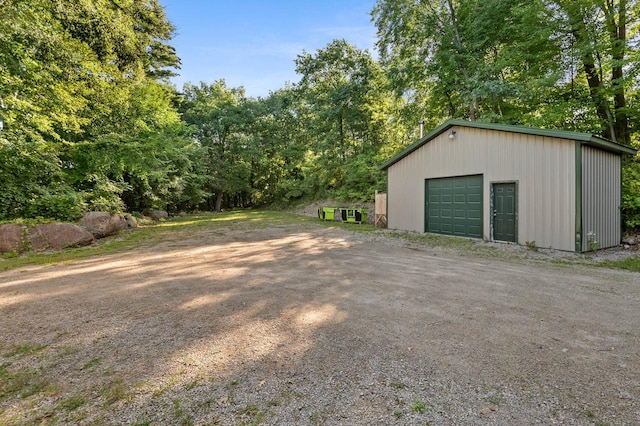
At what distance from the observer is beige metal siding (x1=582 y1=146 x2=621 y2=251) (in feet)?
22.8

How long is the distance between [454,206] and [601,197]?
11.3ft

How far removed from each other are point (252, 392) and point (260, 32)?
1355 centimetres

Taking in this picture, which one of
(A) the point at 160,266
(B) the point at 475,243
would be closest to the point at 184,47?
(A) the point at 160,266

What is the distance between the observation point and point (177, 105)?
925 inches

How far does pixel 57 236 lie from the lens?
741cm

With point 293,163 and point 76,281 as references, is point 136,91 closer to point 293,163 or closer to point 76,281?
point 76,281

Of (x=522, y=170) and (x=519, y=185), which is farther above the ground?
(x=522, y=170)

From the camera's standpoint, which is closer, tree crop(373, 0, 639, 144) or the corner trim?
the corner trim

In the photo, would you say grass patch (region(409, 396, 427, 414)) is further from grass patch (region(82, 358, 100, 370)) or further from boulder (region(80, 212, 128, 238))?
boulder (region(80, 212, 128, 238))

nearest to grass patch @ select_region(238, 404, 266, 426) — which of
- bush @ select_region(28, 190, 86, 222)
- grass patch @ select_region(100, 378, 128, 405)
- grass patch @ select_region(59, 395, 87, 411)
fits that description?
grass patch @ select_region(100, 378, 128, 405)

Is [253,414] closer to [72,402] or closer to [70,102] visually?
[72,402]

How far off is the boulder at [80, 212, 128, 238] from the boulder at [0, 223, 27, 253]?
1.67 m

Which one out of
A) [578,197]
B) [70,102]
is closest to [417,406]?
[578,197]

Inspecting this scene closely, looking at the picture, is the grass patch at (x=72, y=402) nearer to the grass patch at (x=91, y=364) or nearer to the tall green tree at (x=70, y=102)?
the grass patch at (x=91, y=364)
